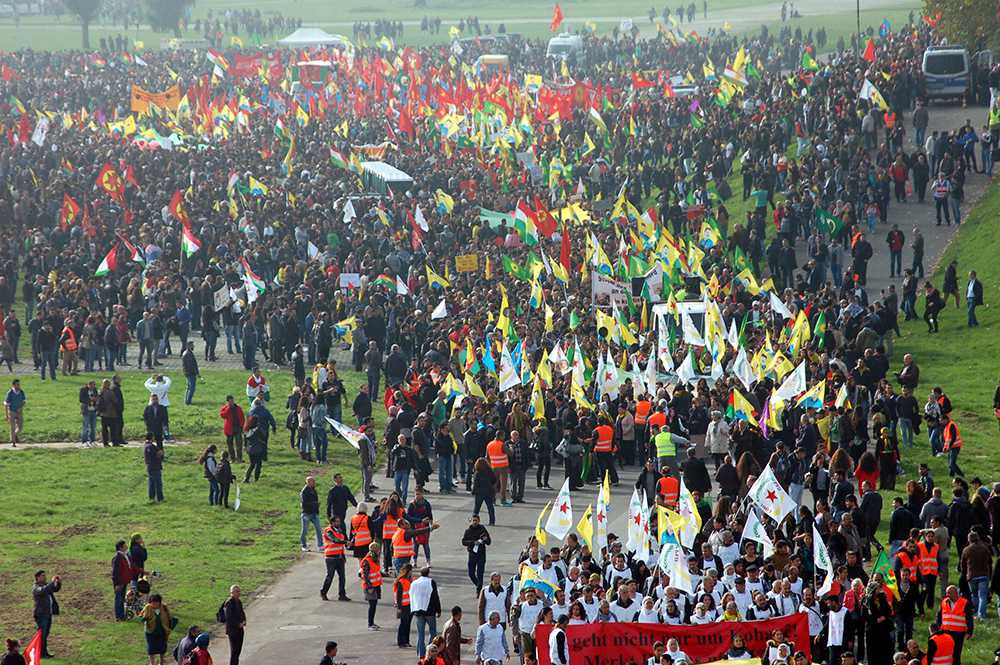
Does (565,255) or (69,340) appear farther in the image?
(565,255)

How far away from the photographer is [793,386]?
33219mm

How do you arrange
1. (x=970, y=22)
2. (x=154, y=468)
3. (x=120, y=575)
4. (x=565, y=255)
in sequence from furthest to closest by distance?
1. (x=970, y=22)
2. (x=565, y=255)
3. (x=154, y=468)
4. (x=120, y=575)

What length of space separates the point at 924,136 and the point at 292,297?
69.6 ft

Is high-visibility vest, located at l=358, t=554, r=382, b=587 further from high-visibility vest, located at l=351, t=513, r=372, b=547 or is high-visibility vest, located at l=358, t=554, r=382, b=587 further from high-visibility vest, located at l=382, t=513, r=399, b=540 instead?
high-visibility vest, located at l=382, t=513, r=399, b=540

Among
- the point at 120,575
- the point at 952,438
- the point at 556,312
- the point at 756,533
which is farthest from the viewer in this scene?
the point at 556,312

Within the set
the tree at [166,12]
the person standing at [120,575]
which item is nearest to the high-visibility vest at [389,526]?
the person standing at [120,575]

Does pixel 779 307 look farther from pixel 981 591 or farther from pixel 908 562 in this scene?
pixel 908 562

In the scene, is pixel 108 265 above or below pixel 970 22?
below

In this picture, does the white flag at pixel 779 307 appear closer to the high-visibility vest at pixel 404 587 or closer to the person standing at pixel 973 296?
the person standing at pixel 973 296

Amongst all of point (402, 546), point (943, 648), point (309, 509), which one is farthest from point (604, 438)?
point (943, 648)

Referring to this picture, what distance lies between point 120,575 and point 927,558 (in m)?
10.9

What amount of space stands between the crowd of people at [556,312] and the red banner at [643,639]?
0.53 ft

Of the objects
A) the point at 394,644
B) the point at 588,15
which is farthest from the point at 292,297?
the point at 588,15

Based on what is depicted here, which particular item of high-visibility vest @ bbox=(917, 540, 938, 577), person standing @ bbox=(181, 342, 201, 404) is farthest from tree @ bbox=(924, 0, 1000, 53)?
high-visibility vest @ bbox=(917, 540, 938, 577)
